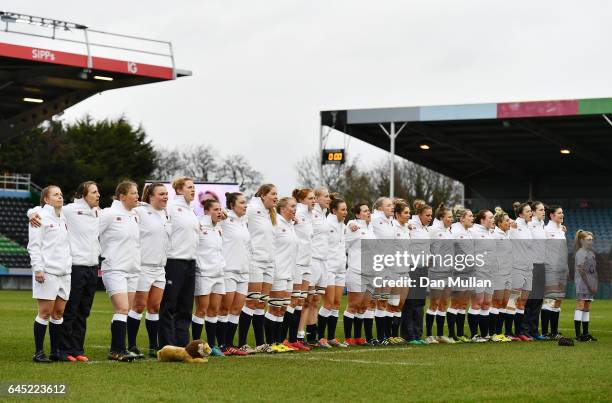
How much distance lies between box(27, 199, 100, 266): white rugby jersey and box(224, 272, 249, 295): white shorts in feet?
5.92

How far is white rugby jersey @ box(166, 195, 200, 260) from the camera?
12.3 meters

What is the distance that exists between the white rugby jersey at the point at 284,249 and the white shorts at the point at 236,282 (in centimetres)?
69

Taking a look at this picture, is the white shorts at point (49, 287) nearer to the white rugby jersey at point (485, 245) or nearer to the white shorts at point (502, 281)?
the white rugby jersey at point (485, 245)

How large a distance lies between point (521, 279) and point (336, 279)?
3.63m

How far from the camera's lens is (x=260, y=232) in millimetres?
13453

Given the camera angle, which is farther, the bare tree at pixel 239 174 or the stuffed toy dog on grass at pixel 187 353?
the bare tree at pixel 239 174

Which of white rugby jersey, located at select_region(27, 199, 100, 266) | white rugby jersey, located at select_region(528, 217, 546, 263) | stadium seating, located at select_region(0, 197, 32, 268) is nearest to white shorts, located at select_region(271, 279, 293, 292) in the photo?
white rugby jersey, located at select_region(27, 199, 100, 266)

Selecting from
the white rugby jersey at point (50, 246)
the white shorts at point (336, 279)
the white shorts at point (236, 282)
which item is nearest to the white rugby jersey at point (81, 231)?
the white rugby jersey at point (50, 246)

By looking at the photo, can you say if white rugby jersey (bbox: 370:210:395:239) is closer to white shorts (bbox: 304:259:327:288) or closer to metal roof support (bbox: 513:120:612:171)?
white shorts (bbox: 304:259:327:288)

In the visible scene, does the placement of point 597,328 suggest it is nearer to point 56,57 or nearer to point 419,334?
point 419,334

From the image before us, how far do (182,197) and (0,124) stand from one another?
2870cm

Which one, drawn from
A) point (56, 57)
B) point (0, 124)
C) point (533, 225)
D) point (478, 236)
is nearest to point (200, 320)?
point (478, 236)

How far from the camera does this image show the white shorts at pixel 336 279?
48.2ft

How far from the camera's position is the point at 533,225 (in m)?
17.2
